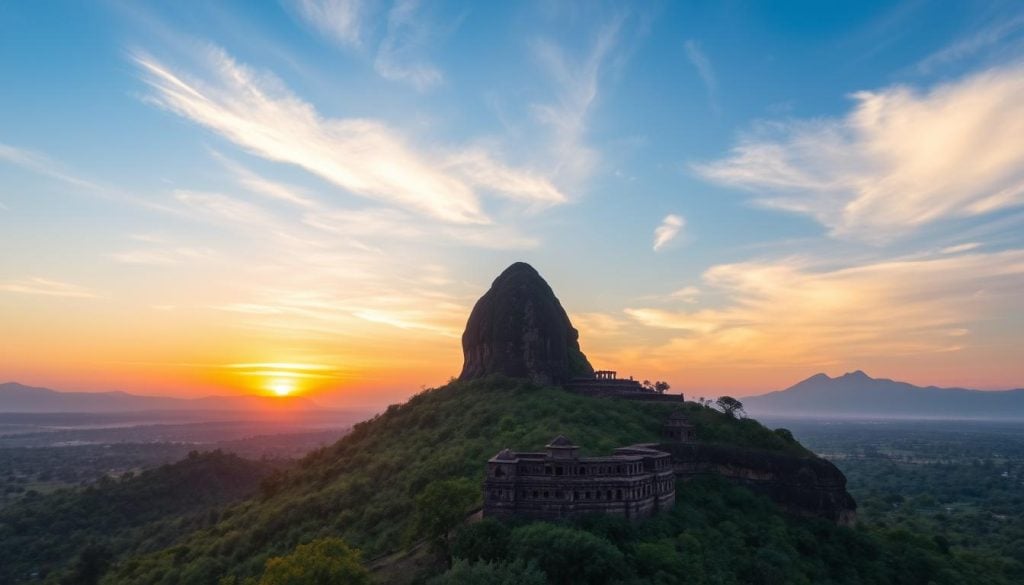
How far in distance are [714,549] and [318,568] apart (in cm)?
3028

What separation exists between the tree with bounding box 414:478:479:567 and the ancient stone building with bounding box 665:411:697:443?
26983 mm

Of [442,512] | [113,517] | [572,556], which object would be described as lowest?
[113,517]

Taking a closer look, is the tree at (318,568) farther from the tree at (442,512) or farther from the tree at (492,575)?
the tree at (492,575)

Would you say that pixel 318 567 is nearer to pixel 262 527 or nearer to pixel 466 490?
pixel 466 490

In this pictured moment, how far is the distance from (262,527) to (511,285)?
48477 mm

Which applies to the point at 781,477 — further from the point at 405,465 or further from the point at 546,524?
the point at 405,465

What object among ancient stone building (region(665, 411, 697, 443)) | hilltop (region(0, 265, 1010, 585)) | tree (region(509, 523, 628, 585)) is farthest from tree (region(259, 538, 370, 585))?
ancient stone building (region(665, 411, 697, 443))

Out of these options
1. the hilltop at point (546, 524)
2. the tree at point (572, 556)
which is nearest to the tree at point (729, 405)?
the hilltop at point (546, 524)

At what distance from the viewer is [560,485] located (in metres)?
49.2

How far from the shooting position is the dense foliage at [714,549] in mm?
42656

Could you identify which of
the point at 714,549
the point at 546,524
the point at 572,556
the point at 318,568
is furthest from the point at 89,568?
the point at 714,549

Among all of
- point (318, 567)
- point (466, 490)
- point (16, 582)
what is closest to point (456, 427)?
point (466, 490)

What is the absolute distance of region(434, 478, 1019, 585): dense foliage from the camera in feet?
140

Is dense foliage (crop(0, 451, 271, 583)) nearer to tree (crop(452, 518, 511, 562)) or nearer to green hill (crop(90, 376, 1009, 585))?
green hill (crop(90, 376, 1009, 585))
